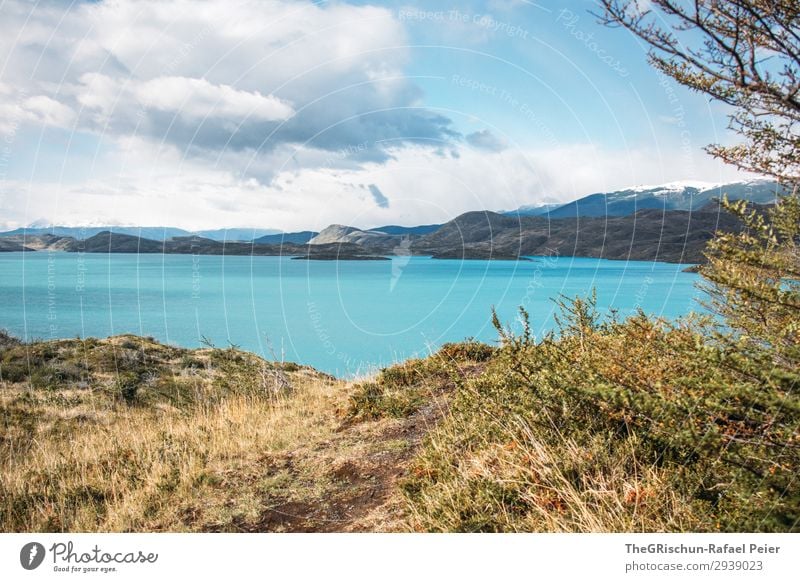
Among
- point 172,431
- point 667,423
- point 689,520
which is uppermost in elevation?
point 667,423

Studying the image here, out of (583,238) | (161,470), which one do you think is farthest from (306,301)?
(161,470)

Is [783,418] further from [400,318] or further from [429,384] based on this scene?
[400,318]

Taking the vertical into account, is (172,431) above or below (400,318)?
above

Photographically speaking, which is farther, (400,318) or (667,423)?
(400,318)

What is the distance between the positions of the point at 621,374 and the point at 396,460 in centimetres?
266

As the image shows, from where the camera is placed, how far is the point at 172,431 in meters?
8.35

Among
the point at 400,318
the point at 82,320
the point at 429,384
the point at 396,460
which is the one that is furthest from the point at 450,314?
the point at 396,460

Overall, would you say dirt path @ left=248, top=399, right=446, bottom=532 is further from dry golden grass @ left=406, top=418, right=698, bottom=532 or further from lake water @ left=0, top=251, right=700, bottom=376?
lake water @ left=0, top=251, right=700, bottom=376

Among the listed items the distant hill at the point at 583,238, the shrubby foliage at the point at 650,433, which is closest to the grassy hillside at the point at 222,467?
the shrubby foliage at the point at 650,433
